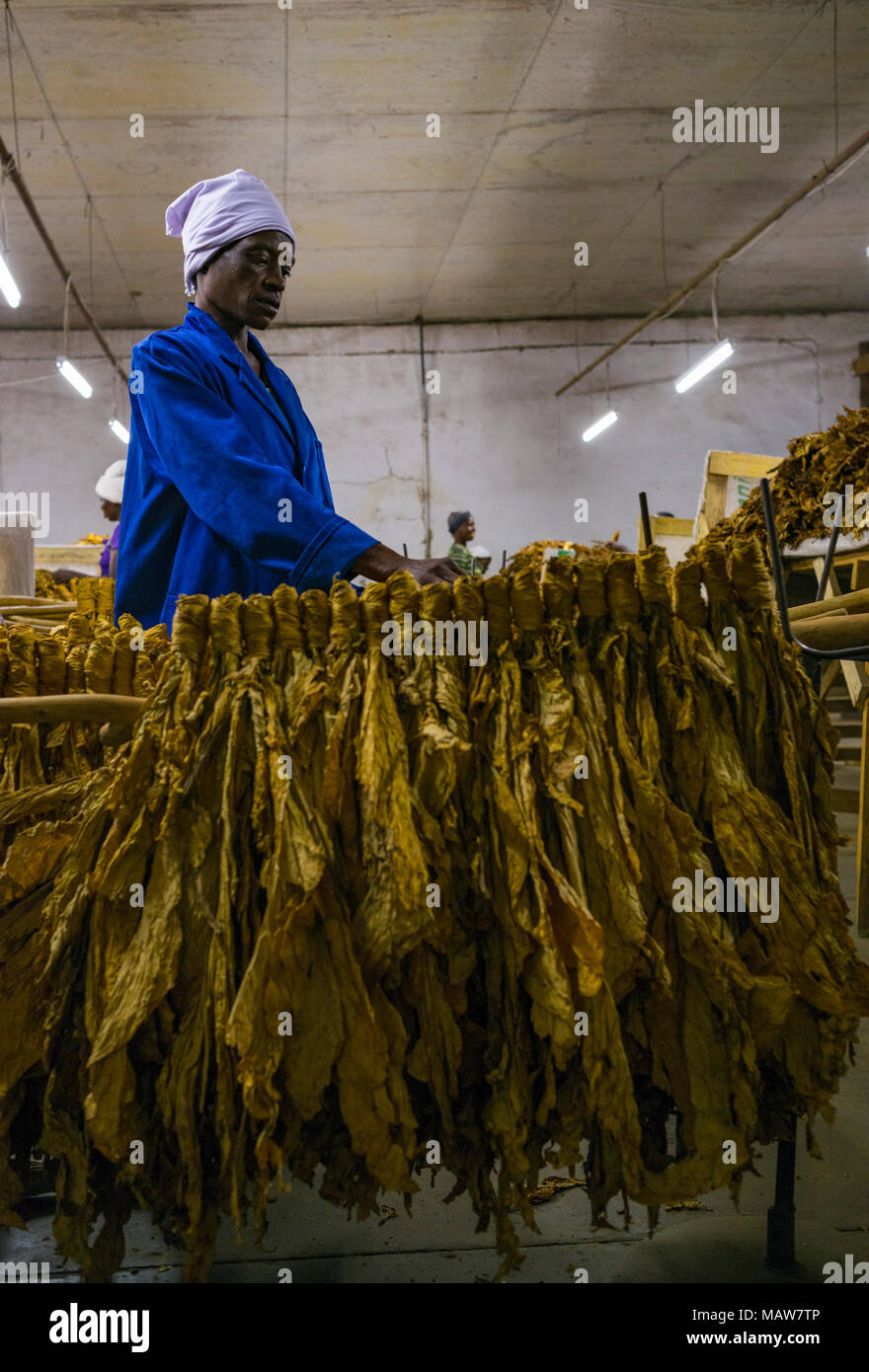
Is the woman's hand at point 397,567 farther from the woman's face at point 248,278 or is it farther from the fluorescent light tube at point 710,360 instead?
the fluorescent light tube at point 710,360

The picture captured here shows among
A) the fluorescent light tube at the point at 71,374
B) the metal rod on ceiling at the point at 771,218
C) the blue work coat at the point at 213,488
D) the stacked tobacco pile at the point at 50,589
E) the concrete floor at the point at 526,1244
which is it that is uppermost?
the metal rod on ceiling at the point at 771,218

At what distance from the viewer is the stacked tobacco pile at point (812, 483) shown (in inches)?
98.6

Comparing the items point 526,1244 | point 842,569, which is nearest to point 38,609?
point 526,1244

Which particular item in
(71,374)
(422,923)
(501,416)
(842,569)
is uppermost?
(501,416)

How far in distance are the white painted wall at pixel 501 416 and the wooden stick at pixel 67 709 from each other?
10.4 metres

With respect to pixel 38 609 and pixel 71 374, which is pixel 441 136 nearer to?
pixel 71 374

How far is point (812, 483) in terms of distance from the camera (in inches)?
103

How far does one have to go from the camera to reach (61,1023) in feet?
3.79

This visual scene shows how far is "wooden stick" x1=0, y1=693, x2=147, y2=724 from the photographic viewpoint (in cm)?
119

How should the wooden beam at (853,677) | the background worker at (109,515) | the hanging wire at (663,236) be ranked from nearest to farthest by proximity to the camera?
the wooden beam at (853,677) < the background worker at (109,515) < the hanging wire at (663,236)

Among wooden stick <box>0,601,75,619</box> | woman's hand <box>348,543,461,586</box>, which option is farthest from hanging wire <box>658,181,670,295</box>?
woman's hand <box>348,543,461,586</box>

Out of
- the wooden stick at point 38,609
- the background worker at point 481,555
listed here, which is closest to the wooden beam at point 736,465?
the wooden stick at point 38,609

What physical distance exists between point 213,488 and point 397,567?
1.02 ft
